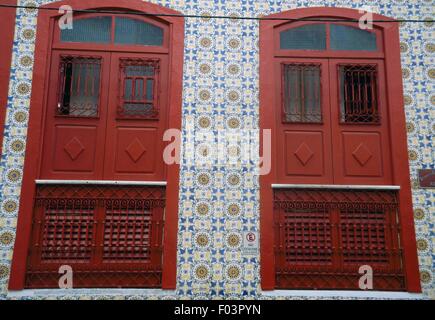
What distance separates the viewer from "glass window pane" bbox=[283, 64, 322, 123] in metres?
6.71

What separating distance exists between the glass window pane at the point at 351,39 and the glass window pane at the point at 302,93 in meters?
0.57

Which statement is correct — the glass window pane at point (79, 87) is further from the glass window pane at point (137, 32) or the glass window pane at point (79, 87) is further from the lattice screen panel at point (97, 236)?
the lattice screen panel at point (97, 236)

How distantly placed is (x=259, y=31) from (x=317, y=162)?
91.9 inches

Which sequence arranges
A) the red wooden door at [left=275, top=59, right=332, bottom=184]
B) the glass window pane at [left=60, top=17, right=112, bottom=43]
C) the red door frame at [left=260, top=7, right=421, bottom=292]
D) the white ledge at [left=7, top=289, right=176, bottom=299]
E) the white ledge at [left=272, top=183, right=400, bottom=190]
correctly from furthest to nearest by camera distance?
the glass window pane at [left=60, top=17, right=112, bottom=43]
the red wooden door at [left=275, top=59, right=332, bottom=184]
the white ledge at [left=272, top=183, right=400, bottom=190]
the red door frame at [left=260, top=7, right=421, bottom=292]
the white ledge at [left=7, top=289, right=176, bottom=299]

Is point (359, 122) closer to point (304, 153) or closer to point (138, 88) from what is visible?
point (304, 153)

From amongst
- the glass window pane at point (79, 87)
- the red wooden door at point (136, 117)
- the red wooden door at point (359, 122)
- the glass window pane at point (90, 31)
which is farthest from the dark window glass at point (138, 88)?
the red wooden door at point (359, 122)

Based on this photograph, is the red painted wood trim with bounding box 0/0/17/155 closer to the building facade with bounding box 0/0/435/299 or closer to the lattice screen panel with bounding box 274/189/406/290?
the building facade with bounding box 0/0/435/299

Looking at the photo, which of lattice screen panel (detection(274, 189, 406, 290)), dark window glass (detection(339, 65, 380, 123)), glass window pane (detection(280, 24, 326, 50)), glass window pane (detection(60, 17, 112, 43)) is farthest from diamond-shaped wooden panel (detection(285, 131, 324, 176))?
glass window pane (detection(60, 17, 112, 43))

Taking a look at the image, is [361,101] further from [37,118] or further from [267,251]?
[37,118]

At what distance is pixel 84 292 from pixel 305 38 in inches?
208

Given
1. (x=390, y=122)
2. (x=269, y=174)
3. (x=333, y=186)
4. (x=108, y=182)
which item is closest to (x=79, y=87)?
(x=108, y=182)

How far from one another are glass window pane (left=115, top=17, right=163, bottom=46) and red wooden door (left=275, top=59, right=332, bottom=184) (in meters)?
2.04

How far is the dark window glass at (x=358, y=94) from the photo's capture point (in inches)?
264

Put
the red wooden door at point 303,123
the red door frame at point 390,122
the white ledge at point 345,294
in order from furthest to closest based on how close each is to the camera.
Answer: the red wooden door at point 303,123, the red door frame at point 390,122, the white ledge at point 345,294
